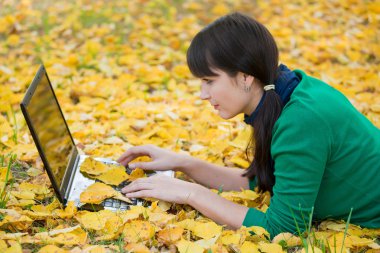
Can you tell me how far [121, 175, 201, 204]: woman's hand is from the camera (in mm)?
2133

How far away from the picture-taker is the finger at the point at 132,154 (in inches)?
99.1

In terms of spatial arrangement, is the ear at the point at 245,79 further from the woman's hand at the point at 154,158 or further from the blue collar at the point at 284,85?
the woman's hand at the point at 154,158

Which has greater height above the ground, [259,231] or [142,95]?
[259,231]

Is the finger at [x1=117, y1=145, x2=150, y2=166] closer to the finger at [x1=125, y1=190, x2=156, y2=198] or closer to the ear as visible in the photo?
the finger at [x1=125, y1=190, x2=156, y2=198]

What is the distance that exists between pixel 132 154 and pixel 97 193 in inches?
16.5

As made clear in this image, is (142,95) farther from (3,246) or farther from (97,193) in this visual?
(3,246)

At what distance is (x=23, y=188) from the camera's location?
7.55ft

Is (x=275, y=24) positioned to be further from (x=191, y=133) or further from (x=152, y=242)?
(x=152, y=242)

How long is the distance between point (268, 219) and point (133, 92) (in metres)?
2.01

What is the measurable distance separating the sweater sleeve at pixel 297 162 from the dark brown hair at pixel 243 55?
8 centimetres

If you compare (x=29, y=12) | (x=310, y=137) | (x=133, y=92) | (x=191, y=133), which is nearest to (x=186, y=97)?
(x=133, y=92)

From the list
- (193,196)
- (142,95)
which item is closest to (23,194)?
(193,196)

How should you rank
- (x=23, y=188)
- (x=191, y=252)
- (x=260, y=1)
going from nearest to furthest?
(x=191, y=252) < (x=23, y=188) < (x=260, y=1)

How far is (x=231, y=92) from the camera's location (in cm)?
207
